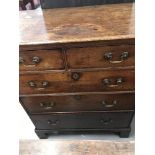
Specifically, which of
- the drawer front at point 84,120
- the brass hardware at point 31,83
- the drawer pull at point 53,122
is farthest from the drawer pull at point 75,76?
the drawer pull at point 53,122

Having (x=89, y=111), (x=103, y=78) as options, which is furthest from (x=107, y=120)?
(x=103, y=78)

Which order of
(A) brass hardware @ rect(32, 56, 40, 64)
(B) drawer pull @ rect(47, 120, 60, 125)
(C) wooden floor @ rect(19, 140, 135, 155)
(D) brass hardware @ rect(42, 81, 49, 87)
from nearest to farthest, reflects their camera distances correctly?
(C) wooden floor @ rect(19, 140, 135, 155)
(A) brass hardware @ rect(32, 56, 40, 64)
(D) brass hardware @ rect(42, 81, 49, 87)
(B) drawer pull @ rect(47, 120, 60, 125)

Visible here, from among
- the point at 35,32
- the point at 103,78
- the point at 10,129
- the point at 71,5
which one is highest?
the point at 71,5

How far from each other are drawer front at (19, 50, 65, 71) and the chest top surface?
75 mm

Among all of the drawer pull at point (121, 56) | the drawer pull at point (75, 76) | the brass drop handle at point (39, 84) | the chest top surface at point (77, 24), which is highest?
the chest top surface at point (77, 24)

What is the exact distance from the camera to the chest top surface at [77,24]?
109 centimetres

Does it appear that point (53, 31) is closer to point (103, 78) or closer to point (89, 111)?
point (103, 78)

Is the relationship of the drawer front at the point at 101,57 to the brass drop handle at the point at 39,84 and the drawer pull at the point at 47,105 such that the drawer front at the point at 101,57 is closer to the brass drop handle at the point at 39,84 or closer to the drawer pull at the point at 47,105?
the brass drop handle at the point at 39,84

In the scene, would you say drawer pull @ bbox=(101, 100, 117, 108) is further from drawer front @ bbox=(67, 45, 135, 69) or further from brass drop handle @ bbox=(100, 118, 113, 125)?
drawer front @ bbox=(67, 45, 135, 69)

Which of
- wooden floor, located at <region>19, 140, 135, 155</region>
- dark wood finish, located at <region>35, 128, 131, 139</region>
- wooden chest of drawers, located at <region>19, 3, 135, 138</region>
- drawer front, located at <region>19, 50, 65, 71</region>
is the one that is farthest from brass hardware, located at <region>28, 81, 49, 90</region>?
wooden floor, located at <region>19, 140, 135, 155</region>

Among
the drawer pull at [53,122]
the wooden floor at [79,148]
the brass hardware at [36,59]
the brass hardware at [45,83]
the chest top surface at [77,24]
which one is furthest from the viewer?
the drawer pull at [53,122]

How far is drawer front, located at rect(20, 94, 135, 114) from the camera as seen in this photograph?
1389 millimetres
